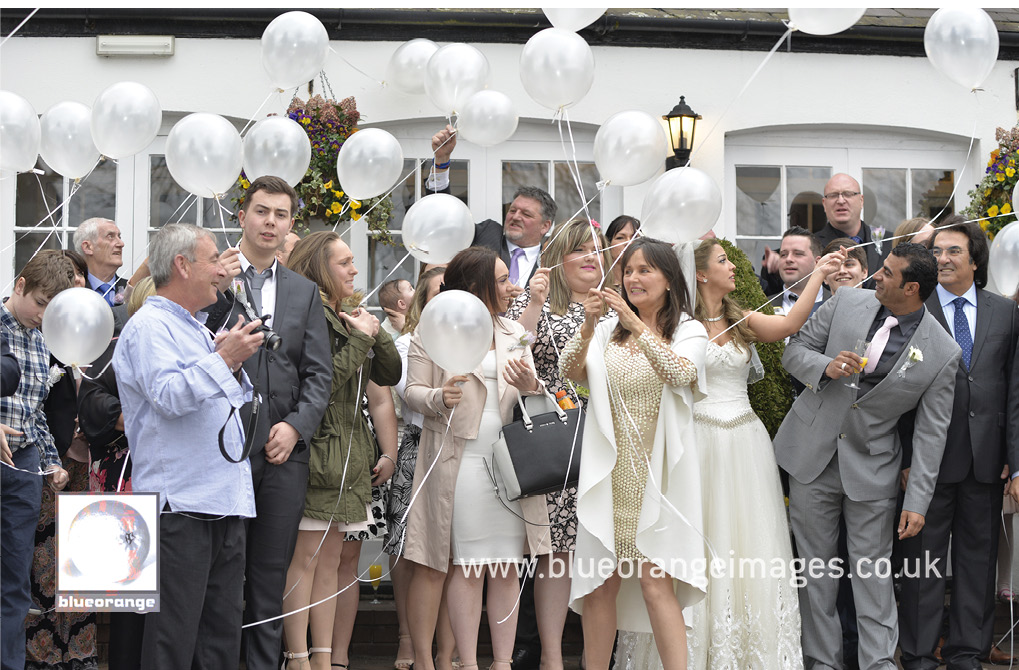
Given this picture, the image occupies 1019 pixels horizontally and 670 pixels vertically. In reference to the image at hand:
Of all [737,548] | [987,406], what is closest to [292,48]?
[737,548]

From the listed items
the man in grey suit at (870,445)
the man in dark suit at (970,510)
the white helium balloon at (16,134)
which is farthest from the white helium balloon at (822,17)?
the white helium balloon at (16,134)

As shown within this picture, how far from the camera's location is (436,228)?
4590 millimetres

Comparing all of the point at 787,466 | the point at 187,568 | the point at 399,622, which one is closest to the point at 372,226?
the point at 399,622

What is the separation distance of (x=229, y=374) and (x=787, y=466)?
256cm

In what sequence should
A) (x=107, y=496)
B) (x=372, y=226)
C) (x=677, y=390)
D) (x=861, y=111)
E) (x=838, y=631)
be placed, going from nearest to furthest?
(x=107, y=496) → (x=677, y=390) → (x=838, y=631) → (x=372, y=226) → (x=861, y=111)

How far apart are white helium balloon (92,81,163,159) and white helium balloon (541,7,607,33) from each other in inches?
68.3

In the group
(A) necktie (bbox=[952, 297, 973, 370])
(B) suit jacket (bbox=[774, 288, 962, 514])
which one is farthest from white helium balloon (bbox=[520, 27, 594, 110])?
(A) necktie (bbox=[952, 297, 973, 370])

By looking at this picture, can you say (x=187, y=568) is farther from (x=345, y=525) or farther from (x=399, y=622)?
(x=399, y=622)

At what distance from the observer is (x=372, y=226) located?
22.3 feet

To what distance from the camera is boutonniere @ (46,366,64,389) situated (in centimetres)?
466

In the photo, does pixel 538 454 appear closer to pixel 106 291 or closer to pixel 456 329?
pixel 456 329

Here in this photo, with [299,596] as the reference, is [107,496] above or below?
above

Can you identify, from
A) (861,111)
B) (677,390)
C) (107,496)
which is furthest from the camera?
(861,111)

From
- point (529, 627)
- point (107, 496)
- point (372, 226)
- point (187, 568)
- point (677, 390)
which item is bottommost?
point (529, 627)
